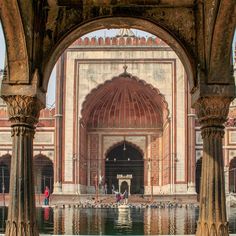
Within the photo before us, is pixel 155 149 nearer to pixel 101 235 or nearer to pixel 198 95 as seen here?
pixel 101 235

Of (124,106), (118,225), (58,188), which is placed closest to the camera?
(118,225)

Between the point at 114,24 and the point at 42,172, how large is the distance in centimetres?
2922

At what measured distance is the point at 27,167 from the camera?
18.9ft

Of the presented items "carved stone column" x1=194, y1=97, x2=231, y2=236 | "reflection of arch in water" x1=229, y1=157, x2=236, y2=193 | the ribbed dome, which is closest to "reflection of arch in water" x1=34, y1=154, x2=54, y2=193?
the ribbed dome

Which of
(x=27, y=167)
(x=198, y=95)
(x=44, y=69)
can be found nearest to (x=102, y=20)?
(x=44, y=69)

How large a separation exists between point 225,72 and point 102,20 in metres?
1.59

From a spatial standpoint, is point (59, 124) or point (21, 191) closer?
point (21, 191)

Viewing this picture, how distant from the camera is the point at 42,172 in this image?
115 feet

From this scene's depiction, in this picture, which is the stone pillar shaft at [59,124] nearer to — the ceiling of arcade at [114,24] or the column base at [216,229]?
the ceiling of arcade at [114,24]

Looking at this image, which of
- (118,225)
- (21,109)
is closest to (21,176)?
(21,109)

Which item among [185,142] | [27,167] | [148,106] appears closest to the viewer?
[27,167]

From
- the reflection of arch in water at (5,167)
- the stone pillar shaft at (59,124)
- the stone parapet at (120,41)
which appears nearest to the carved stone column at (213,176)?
the stone pillar shaft at (59,124)

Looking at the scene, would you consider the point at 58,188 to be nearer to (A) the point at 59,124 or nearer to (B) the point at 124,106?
(A) the point at 59,124

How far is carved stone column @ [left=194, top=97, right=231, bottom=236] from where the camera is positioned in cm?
586
